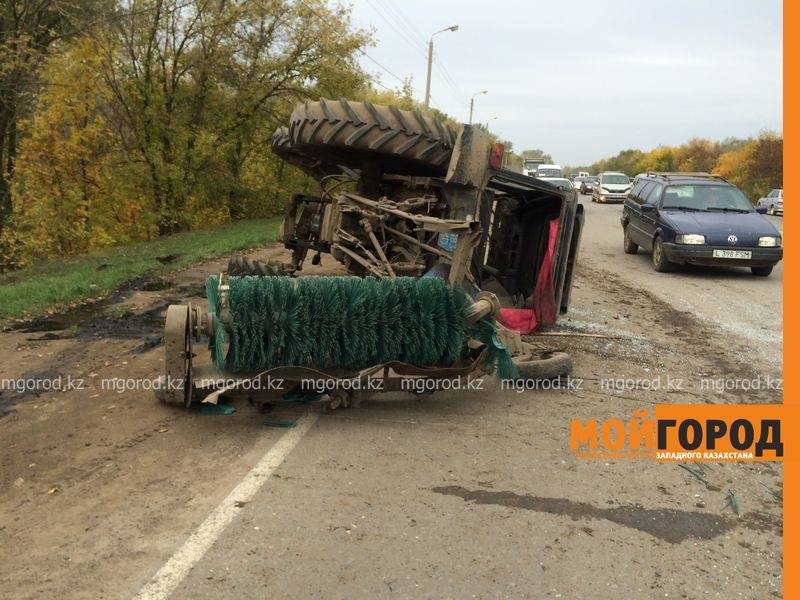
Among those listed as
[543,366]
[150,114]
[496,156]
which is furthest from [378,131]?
[150,114]

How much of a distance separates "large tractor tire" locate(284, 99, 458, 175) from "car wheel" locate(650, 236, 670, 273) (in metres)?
7.46

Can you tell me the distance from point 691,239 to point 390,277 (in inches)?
330

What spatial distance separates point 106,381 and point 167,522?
252cm

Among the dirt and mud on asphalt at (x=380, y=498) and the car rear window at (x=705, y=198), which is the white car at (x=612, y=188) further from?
the dirt and mud on asphalt at (x=380, y=498)

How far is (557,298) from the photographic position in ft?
23.7

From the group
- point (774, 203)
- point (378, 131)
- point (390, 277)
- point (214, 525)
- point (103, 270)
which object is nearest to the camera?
point (214, 525)

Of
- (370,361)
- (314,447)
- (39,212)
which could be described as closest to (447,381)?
(370,361)

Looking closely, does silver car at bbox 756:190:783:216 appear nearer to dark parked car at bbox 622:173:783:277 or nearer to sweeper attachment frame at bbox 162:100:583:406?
dark parked car at bbox 622:173:783:277

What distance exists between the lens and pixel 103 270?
11094 mm

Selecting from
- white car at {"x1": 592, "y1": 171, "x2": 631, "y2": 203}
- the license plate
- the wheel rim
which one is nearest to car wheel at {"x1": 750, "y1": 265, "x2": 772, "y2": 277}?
the license plate

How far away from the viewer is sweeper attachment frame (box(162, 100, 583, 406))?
4.40m

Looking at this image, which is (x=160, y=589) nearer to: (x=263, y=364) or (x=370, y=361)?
(x=263, y=364)

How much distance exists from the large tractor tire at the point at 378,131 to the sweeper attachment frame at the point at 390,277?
0.01 meters

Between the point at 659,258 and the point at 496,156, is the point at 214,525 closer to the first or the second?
the point at 496,156
